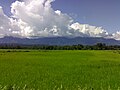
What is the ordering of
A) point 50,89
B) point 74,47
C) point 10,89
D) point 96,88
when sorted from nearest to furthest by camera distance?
point 10,89, point 50,89, point 96,88, point 74,47

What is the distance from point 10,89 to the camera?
6.64 metres

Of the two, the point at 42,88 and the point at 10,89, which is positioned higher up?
the point at 10,89

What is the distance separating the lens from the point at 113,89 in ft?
56.0

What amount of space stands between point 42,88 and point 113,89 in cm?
435

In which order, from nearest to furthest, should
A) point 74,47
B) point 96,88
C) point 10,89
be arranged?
point 10,89 → point 96,88 → point 74,47

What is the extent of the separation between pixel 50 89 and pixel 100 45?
14197 centimetres

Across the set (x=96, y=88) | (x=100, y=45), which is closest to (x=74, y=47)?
(x=100, y=45)

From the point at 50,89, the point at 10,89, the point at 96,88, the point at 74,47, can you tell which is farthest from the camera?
the point at 74,47

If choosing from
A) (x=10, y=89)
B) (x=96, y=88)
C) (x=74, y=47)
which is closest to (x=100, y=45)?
(x=74, y=47)

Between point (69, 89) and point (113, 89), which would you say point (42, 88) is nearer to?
point (69, 89)

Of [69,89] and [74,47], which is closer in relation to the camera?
[69,89]

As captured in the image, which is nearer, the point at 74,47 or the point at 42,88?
the point at 42,88

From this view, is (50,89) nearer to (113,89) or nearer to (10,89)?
(113,89)

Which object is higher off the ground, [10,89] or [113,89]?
[10,89]
